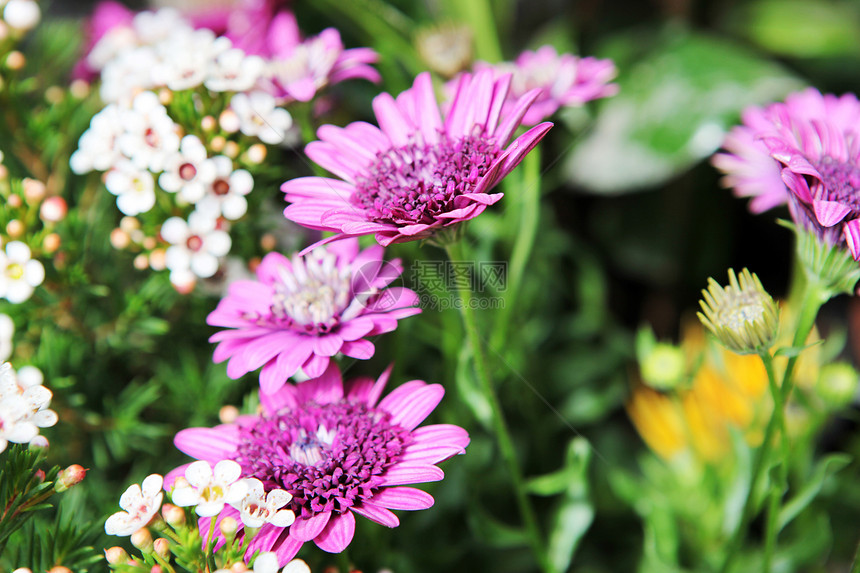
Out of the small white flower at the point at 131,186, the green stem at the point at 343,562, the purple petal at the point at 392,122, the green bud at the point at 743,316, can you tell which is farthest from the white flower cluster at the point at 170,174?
the green bud at the point at 743,316

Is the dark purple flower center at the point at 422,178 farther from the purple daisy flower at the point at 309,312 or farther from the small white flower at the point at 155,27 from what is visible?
the small white flower at the point at 155,27

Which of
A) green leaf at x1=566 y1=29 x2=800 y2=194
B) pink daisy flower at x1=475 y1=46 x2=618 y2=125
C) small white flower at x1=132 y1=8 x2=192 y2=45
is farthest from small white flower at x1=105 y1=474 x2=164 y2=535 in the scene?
green leaf at x1=566 y1=29 x2=800 y2=194

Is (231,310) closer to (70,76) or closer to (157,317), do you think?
(157,317)

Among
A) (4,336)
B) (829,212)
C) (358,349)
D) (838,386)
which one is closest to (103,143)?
(4,336)

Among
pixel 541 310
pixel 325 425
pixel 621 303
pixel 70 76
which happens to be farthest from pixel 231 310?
pixel 621 303

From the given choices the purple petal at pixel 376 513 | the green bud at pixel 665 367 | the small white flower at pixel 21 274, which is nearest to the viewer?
the purple petal at pixel 376 513

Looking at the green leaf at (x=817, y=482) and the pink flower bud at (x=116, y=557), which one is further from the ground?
the green leaf at (x=817, y=482)

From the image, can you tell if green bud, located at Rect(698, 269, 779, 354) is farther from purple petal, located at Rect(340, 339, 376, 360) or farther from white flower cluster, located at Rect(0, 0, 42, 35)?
white flower cluster, located at Rect(0, 0, 42, 35)
